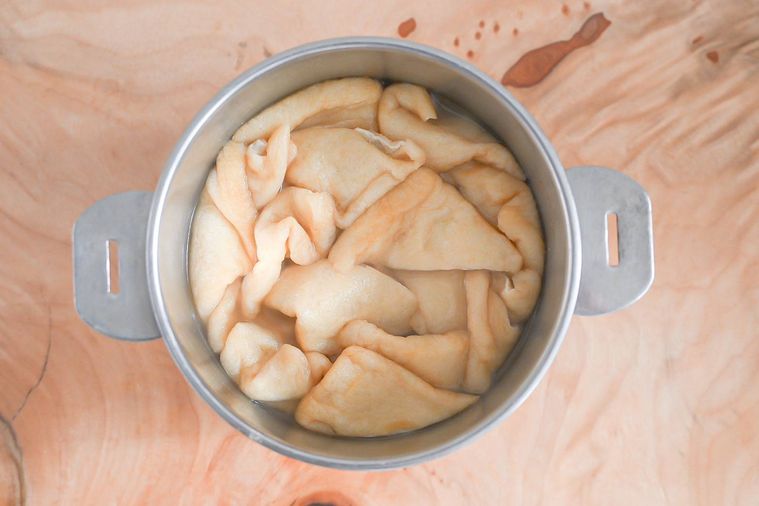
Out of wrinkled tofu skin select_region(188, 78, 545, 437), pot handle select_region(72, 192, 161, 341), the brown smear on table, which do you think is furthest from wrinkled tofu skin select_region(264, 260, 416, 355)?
the brown smear on table

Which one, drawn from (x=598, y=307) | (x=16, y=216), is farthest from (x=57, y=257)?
(x=598, y=307)

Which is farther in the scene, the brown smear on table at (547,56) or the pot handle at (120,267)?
the brown smear on table at (547,56)

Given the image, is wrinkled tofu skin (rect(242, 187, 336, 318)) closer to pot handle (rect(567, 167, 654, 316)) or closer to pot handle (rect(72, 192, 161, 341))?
pot handle (rect(72, 192, 161, 341))

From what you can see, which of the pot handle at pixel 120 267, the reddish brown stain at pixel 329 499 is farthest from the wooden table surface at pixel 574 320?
the pot handle at pixel 120 267

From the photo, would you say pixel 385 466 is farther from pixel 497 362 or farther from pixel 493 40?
pixel 493 40

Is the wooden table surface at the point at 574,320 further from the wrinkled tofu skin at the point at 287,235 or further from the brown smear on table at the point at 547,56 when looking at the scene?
the wrinkled tofu skin at the point at 287,235

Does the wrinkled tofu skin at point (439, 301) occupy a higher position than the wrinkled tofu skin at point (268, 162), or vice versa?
the wrinkled tofu skin at point (268, 162)

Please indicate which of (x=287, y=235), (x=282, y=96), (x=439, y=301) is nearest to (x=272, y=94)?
(x=282, y=96)
